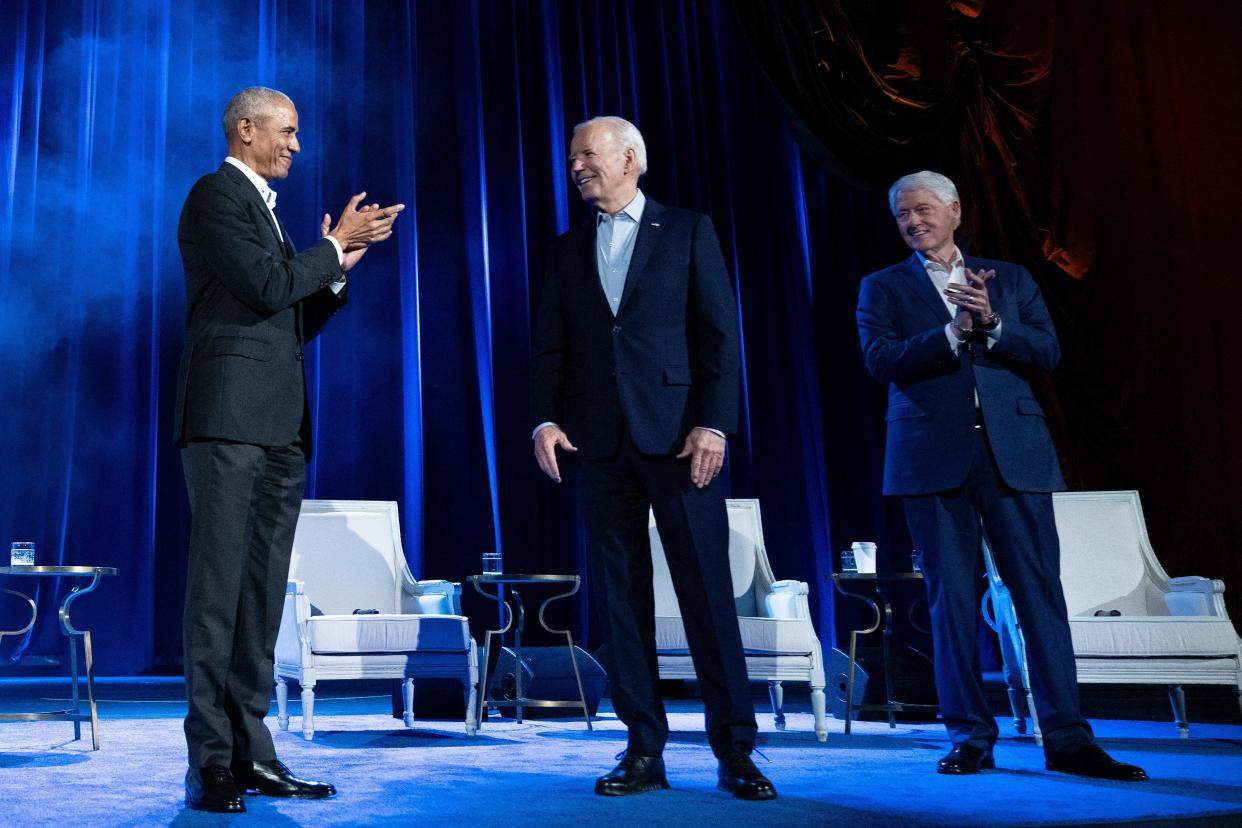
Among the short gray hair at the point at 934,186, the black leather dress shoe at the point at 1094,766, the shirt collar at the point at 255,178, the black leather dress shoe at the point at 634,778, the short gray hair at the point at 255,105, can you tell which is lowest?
the black leather dress shoe at the point at 1094,766

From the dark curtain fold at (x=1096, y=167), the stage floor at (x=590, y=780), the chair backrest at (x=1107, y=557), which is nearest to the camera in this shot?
the stage floor at (x=590, y=780)

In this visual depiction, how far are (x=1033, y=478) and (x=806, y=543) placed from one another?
142 inches

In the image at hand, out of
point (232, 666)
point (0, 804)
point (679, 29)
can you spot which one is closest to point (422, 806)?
point (232, 666)

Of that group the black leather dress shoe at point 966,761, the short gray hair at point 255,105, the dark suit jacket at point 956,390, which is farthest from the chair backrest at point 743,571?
the short gray hair at point 255,105

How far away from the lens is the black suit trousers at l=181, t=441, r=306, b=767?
2.20m

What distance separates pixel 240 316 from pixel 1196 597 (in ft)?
10.5

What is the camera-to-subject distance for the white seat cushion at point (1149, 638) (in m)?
3.60

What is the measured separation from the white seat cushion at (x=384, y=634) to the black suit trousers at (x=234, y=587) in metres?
1.38

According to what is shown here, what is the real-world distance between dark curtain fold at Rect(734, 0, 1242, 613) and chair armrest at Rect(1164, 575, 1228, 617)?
4.63 feet

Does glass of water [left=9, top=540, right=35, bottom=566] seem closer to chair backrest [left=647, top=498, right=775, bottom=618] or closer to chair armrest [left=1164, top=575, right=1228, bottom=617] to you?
chair backrest [left=647, top=498, right=775, bottom=618]

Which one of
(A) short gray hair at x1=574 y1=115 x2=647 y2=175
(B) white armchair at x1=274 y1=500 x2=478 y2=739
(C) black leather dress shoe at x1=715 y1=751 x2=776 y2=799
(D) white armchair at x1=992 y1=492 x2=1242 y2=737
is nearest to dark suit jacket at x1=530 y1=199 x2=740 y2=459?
(A) short gray hair at x1=574 y1=115 x2=647 y2=175

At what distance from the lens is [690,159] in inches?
254

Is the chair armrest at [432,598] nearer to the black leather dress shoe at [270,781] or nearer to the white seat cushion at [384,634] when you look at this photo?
the white seat cushion at [384,634]

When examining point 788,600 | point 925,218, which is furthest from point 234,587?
point 788,600
